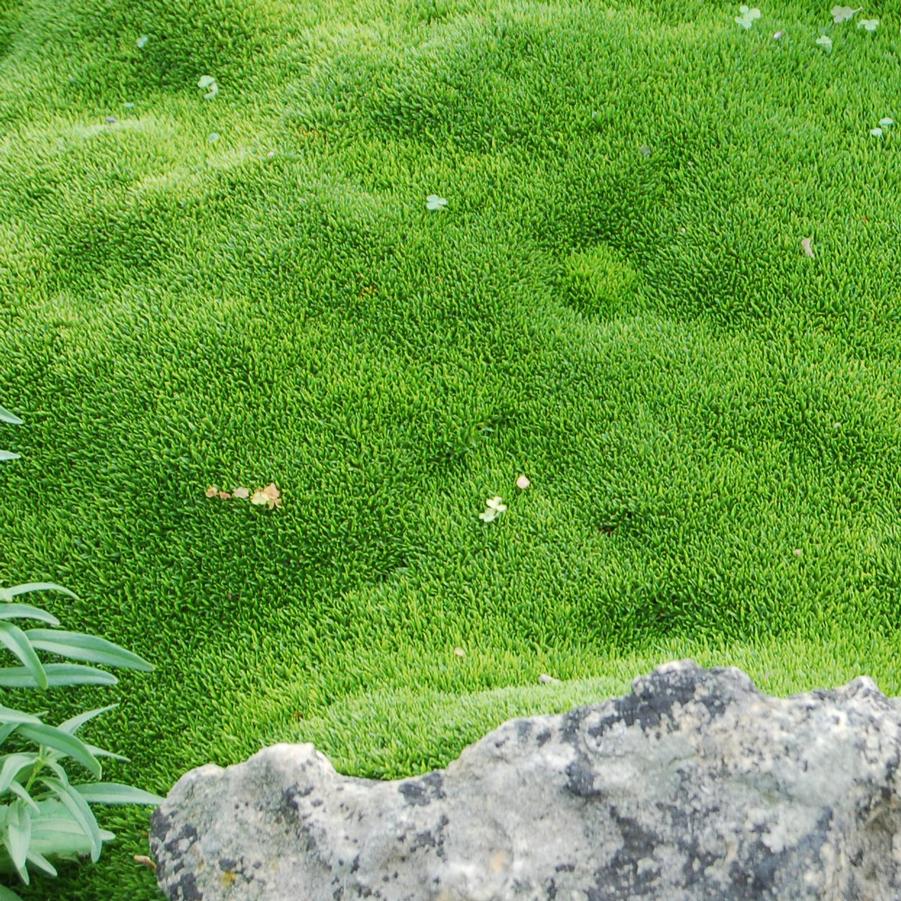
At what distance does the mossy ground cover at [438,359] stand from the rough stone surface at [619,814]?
47 centimetres

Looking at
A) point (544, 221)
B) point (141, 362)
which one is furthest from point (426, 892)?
point (544, 221)

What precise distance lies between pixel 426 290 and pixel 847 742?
2.34 meters

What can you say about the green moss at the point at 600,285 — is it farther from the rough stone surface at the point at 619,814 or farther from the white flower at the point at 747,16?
the rough stone surface at the point at 619,814

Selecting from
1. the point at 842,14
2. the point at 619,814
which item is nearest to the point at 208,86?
the point at 842,14

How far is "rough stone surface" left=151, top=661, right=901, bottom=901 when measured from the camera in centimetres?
172

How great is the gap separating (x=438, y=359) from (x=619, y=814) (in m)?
2.01

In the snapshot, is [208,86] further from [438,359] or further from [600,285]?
[600,285]

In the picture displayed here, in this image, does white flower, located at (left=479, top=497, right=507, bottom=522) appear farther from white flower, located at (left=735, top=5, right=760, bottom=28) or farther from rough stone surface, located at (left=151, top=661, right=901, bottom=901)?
white flower, located at (left=735, top=5, right=760, bottom=28)

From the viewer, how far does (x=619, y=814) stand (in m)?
1.79

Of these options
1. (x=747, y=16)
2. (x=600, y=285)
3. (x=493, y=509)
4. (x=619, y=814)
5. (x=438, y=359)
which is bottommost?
(x=493, y=509)

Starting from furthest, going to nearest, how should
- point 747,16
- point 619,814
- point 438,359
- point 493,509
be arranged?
point 747,16 < point 438,359 < point 493,509 < point 619,814

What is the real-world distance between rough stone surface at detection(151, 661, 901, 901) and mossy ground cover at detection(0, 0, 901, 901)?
Result: 0.47m

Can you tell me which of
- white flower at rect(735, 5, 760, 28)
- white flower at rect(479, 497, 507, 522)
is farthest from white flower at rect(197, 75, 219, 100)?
white flower at rect(479, 497, 507, 522)

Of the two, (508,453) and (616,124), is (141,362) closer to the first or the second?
(508,453)
